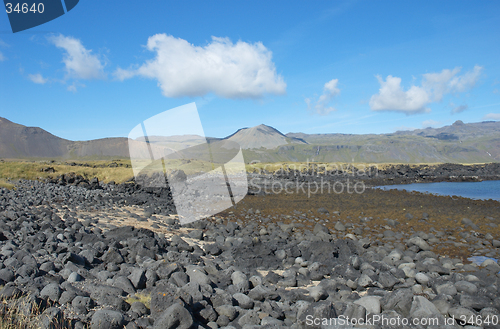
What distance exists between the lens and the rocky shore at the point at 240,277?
19.0 ft

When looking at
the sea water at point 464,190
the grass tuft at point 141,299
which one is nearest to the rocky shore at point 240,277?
the grass tuft at point 141,299

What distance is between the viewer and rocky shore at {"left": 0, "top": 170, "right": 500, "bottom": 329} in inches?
228

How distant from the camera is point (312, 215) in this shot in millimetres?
20812

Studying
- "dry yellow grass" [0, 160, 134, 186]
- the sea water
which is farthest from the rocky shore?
the sea water

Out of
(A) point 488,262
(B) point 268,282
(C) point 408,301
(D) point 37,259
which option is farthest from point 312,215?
(D) point 37,259

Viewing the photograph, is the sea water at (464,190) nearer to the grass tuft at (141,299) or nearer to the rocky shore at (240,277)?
the rocky shore at (240,277)

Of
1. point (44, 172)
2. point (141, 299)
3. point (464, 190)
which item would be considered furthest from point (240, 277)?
point (464, 190)

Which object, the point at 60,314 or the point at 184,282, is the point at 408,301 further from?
the point at 60,314

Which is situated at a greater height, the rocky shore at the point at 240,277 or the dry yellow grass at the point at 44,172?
the dry yellow grass at the point at 44,172

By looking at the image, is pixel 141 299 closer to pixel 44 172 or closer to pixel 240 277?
pixel 240 277

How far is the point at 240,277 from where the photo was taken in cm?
812

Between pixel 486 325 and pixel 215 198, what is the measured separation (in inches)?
903

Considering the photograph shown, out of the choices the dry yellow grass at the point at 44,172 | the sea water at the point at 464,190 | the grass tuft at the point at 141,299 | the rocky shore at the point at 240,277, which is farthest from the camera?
the sea water at the point at 464,190

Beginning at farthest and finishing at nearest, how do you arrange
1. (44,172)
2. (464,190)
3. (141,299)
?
(464,190), (44,172), (141,299)
